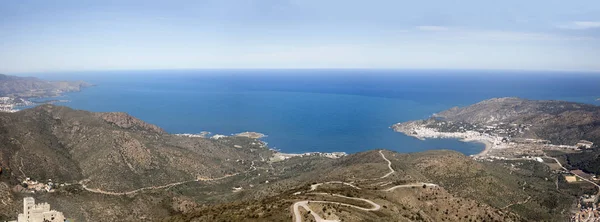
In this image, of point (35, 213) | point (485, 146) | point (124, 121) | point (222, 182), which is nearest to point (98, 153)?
point (222, 182)

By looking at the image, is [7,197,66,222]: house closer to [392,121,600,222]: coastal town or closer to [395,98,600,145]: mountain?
[392,121,600,222]: coastal town

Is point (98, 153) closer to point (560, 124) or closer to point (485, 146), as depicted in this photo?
point (485, 146)

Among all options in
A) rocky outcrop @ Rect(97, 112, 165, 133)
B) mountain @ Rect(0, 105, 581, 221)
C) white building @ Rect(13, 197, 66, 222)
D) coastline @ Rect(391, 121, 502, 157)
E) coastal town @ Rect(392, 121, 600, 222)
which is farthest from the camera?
coastline @ Rect(391, 121, 502, 157)

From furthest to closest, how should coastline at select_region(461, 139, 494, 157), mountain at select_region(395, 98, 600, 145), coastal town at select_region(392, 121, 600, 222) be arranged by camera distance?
mountain at select_region(395, 98, 600, 145) < coastline at select_region(461, 139, 494, 157) < coastal town at select_region(392, 121, 600, 222)

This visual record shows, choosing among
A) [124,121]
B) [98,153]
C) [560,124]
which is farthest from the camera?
[560,124]

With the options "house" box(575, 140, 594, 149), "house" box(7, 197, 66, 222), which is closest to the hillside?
"house" box(7, 197, 66, 222)

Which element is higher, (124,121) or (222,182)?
(124,121)

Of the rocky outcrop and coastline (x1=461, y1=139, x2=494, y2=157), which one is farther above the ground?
the rocky outcrop

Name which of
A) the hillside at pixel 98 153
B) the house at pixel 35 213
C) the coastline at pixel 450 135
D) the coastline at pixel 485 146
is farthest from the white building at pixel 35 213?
the coastline at pixel 450 135

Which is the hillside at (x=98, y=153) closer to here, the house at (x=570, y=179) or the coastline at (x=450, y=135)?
the house at (x=570, y=179)

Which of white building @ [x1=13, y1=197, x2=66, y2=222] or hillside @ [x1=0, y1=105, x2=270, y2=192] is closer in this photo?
white building @ [x1=13, y1=197, x2=66, y2=222]
